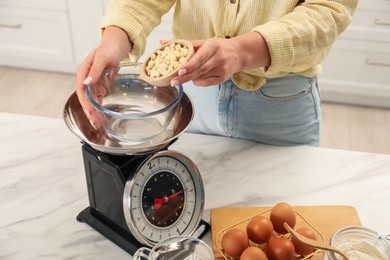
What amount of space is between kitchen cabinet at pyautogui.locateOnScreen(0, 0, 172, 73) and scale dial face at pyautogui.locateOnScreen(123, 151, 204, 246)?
190cm

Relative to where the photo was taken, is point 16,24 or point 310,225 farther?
point 16,24

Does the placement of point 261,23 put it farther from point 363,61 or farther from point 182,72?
point 363,61

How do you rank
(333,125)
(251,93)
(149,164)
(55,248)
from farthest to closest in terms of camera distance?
(333,125) < (251,93) < (55,248) < (149,164)

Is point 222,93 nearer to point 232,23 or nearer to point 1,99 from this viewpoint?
point 232,23

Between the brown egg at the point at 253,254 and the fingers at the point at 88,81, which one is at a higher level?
the fingers at the point at 88,81

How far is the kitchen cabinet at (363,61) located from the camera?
8.55ft

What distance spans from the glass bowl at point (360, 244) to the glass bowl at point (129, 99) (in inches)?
15.0

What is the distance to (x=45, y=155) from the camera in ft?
4.13

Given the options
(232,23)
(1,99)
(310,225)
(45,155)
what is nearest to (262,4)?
(232,23)

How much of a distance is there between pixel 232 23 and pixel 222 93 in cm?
21

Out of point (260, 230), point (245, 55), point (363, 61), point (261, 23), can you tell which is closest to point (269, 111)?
point (261, 23)

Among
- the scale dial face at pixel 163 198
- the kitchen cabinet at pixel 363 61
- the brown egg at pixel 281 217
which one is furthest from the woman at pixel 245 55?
the kitchen cabinet at pixel 363 61

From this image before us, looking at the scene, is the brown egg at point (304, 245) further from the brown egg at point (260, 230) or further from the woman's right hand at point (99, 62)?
the woman's right hand at point (99, 62)

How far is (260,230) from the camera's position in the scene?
97cm
